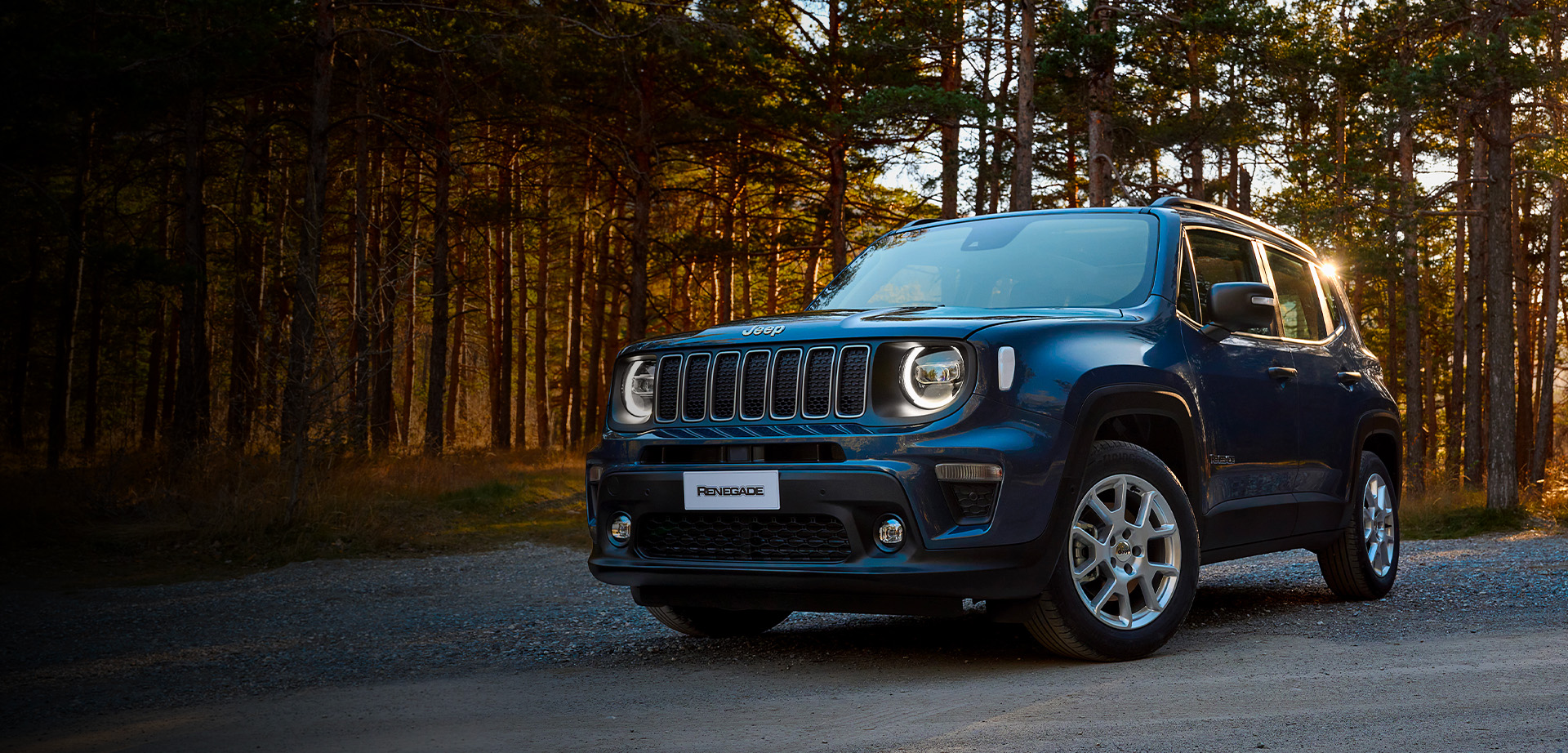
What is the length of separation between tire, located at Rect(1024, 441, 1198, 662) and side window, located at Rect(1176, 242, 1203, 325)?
0.85 meters

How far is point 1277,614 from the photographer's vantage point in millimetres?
6488

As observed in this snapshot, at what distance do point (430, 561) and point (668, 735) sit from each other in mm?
8262

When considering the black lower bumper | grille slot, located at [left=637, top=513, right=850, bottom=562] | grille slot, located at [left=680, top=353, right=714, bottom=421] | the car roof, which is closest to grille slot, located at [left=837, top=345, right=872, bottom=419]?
the black lower bumper

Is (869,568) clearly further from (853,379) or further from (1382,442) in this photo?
(1382,442)

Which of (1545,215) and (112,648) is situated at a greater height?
(1545,215)

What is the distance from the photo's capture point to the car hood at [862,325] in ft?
15.2

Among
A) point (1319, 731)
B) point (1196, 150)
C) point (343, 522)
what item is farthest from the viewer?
point (1196, 150)

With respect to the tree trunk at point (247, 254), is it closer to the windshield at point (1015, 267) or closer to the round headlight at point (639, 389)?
the windshield at point (1015, 267)

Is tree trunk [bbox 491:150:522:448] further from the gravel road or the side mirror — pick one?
the side mirror

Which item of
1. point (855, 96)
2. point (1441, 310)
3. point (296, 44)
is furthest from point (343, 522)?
point (1441, 310)

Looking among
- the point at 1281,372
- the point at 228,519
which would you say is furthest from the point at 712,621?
the point at 228,519

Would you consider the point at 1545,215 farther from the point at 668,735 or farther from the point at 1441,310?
the point at 668,735

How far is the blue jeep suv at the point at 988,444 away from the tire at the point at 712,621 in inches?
0.6

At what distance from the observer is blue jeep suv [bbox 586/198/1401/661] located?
4.46m
